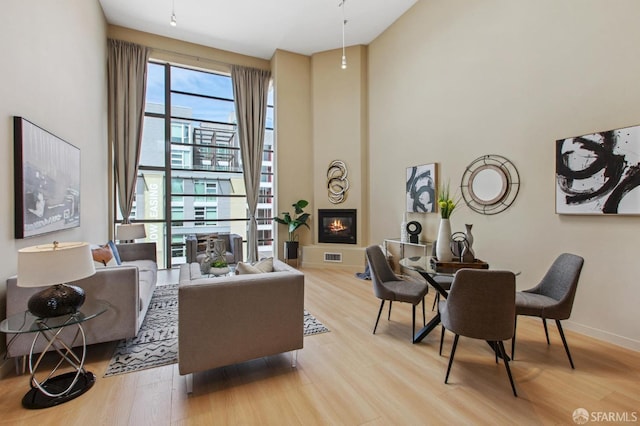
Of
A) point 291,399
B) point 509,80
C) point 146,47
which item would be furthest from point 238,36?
point 291,399

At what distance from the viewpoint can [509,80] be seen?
3676 millimetres

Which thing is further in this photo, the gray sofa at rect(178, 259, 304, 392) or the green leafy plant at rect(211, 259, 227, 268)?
the green leafy plant at rect(211, 259, 227, 268)

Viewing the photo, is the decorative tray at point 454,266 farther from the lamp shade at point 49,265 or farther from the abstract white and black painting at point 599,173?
the lamp shade at point 49,265

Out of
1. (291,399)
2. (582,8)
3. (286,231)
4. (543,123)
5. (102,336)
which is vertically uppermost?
(582,8)

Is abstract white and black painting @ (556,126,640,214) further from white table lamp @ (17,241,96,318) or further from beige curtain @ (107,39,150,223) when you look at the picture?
beige curtain @ (107,39,150,223)

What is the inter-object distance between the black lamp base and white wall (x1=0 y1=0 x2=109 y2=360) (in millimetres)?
582

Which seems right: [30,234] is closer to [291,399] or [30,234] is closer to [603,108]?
[291,399]

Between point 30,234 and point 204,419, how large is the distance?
224 cm

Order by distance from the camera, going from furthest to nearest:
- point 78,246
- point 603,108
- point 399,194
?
point 399,194, point 603,108, point 78,246

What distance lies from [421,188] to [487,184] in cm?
114

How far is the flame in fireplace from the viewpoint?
6.36 m

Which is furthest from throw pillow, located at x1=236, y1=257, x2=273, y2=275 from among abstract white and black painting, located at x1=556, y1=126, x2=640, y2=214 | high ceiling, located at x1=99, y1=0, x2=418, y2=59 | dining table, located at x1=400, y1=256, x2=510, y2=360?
high ceiling, located at x1=99, y1=0, x2=418, y2=59

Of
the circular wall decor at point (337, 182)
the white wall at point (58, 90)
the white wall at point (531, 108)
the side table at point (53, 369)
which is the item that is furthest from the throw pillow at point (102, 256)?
the white wall at point (531, 108)

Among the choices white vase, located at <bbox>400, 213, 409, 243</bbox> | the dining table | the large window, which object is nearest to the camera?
the dining table
